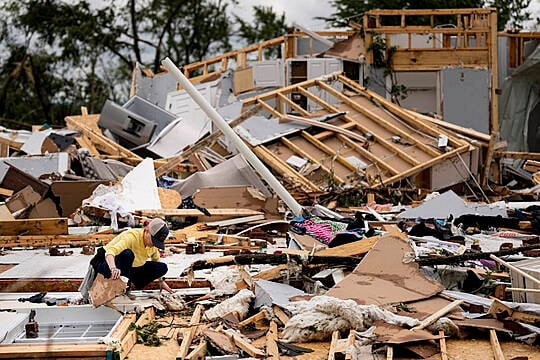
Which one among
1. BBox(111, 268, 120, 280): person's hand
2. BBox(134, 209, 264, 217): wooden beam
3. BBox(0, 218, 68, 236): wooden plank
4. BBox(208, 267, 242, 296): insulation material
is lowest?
BBox(134, 209, 264, 217): wooden beam

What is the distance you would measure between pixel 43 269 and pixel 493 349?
17.8 ft

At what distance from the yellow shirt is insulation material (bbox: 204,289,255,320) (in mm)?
923

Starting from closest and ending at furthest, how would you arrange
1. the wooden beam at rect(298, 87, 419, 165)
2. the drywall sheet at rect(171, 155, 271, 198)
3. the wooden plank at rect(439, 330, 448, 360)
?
the wooden plank at rect(439, 330, 448, 360), the drywall sheet at rect(171, 155, 271, 198), the wooden beam at rect(298, 87, 419, 165)

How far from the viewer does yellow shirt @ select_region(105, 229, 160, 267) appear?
6820mm

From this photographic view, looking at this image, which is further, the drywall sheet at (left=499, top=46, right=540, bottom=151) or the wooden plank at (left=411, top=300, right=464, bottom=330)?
the drywall sheet at (left=499, top=46, right=540, bottom=151)

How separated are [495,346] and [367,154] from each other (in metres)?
9.32

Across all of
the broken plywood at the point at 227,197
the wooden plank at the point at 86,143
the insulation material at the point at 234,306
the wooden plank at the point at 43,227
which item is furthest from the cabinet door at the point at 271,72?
the insulation material at the point at 234,306

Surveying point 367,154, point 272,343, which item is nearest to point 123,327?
point 272,343

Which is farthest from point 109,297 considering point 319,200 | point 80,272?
point 319,200

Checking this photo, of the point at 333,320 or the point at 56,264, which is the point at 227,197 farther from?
the point at 333,320

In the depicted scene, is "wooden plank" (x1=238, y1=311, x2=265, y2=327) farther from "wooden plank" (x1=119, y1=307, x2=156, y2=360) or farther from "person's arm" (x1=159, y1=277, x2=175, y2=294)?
"person's arm" (x1=159, y1=277, x2=175, y2=294)

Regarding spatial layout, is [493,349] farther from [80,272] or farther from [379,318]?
[80,272]

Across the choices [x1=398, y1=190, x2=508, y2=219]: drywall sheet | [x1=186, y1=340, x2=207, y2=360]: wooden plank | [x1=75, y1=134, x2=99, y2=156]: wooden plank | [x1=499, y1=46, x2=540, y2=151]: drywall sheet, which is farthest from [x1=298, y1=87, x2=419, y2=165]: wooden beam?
[x1=186, y1=340, x2=207, y2=360]: wooden plank

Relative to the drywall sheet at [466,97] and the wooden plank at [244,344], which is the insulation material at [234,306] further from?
the drywall sheet at [466,97]
